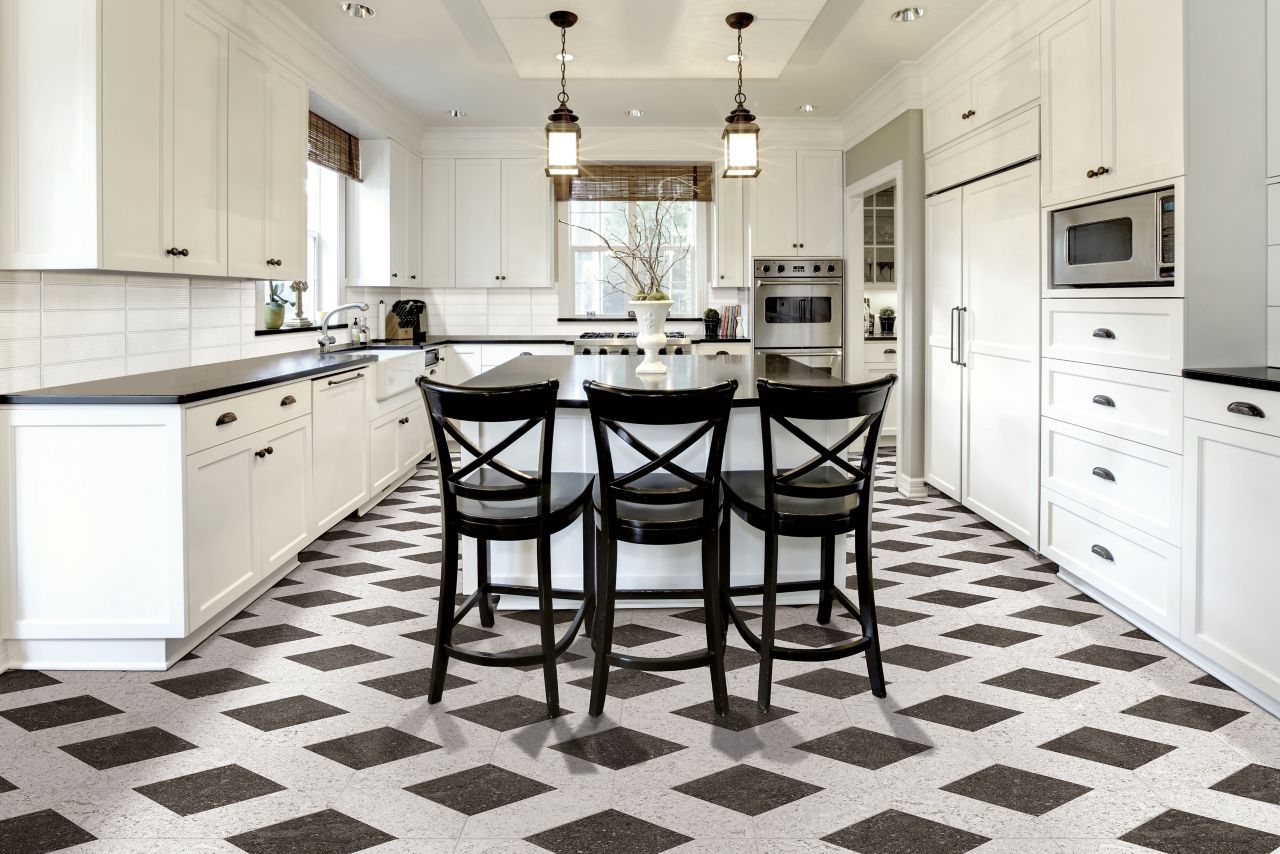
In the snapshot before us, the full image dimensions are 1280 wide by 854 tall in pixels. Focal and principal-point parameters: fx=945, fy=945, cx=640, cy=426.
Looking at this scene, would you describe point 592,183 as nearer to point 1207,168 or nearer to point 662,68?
point 662,68

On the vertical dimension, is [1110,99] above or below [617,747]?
above

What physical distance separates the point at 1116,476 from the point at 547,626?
2.27 metres

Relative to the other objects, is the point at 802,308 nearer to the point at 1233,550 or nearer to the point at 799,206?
the point at 799,206

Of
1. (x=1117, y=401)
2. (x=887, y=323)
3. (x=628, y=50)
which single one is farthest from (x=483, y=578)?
(x=887, y=323)

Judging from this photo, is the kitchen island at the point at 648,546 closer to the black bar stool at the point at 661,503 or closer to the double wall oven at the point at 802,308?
the black bar stool at the point at 661,503

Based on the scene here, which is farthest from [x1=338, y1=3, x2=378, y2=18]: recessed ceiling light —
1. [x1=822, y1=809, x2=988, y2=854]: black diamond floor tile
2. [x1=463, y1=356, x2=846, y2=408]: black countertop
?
[x1=822, y1=809, x2=988, y2=854]: black diamond floor tile

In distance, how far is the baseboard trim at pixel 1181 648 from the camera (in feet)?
8.84

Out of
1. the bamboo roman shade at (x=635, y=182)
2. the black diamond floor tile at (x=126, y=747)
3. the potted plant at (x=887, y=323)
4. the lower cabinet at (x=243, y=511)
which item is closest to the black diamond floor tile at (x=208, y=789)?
the black diamond floor tile at (x=126, y=747)

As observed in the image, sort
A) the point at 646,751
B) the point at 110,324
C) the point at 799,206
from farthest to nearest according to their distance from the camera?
the point at 799,206, the point at 110,324, the point at 646,751

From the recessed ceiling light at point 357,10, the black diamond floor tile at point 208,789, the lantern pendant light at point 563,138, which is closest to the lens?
the black diamond floor tile at point 208,789

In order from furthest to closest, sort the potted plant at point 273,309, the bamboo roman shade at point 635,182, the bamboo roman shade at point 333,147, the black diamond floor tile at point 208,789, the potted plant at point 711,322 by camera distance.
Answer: the bamboo roman shade at point 635,182, the potted plant at point 711,322, the bamboo roman shade at point 333,147, the potted plant at point 273,309, the black diamond floor tile at point 208,789

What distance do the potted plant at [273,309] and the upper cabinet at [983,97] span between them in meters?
3.95

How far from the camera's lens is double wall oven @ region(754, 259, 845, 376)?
746 centimetres

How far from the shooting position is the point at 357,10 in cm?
470
